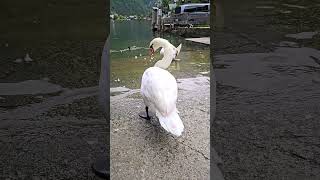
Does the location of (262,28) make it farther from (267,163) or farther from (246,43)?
(267,163)

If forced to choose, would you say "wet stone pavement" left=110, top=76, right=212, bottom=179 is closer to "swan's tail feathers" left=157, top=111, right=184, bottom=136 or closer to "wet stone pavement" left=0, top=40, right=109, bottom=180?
"swan's tail feathers" left=157, top=111, right=184, bottom=136

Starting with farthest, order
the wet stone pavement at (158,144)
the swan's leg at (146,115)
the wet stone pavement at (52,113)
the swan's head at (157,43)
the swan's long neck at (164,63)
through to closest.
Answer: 1. the swan's head at (157,43)
2. the swan's long neck at (164,63)
3. the swan's leg at (146,115)
4. the wet stone pavement at (158,144)
5. the wet stone pavement at (52,113)

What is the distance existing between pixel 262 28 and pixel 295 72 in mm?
214

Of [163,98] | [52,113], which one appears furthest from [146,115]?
[52,113]

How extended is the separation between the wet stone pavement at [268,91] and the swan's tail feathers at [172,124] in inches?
30.3

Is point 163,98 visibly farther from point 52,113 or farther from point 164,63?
point 52,113

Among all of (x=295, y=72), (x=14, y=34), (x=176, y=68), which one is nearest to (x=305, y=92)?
(x=295, y=72)

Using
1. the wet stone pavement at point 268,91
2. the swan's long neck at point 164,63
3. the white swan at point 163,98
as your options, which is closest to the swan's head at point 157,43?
the swan's long neck at point 164,63

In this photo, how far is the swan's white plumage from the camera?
2.42 metres

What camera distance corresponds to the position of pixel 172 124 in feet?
7.89

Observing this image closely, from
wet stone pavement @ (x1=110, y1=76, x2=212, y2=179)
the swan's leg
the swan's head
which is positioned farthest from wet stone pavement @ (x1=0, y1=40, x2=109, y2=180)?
the swan's head

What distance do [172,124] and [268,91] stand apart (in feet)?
3.49

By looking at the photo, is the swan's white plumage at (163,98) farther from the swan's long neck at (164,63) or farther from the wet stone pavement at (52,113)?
the wet stone pavement at (52,113)

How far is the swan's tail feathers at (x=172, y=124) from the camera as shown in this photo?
2377 millimetres
